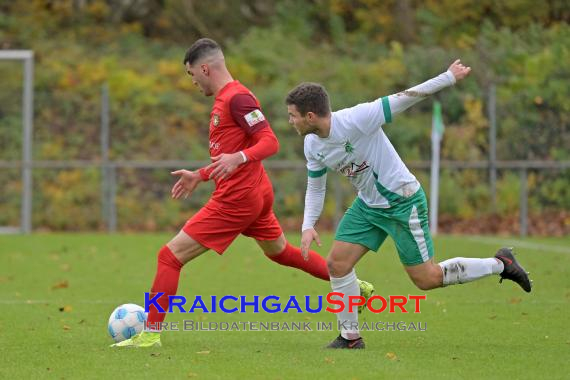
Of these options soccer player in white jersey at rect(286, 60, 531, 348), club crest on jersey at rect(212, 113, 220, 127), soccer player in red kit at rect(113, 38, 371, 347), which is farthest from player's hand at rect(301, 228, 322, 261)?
club crest on jersey at rect(212, 113, 220, 127)

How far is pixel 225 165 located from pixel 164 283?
95 centimetres

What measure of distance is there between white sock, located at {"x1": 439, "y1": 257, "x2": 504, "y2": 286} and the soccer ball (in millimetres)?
2105

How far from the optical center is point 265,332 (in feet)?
27.4

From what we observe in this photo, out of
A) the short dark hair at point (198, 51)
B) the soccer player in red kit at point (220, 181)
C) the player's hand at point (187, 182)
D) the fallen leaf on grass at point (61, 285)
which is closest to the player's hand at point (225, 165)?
the soccer player in red kit at point (220, 181)

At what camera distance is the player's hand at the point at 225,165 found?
7.11 m

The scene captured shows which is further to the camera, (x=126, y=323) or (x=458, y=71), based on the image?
(x=126, y=323)

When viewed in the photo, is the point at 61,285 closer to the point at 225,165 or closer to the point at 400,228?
the point at 225,165

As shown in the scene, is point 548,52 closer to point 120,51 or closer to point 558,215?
point 558,215

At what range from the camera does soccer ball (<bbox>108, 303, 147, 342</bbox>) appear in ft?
25.1

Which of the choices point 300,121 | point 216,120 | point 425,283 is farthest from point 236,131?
point 425,283

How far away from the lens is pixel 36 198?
20.4 metres

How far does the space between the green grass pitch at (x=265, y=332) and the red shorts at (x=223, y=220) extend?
2.41 feet

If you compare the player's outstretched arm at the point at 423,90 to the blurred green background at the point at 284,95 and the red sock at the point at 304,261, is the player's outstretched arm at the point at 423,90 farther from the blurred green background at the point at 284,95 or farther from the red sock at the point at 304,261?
the blurred green background at the point at 284,95

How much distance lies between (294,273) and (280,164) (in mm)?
7355
